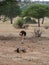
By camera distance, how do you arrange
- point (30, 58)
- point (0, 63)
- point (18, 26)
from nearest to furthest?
point (0, 63) < point (30, 58) < point (18, 26)

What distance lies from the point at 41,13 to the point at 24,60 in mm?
44021

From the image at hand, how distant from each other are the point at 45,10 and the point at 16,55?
4256 cm

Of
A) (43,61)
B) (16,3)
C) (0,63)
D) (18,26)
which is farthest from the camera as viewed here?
(18,26)

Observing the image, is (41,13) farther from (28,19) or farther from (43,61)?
(43,61)

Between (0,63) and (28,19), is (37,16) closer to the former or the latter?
(28,19)

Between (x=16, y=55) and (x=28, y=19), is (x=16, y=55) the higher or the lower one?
the higher one

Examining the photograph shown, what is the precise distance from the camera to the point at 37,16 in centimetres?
5631

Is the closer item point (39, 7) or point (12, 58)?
point (12, 58)

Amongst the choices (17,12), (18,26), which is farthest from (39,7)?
(18,26)

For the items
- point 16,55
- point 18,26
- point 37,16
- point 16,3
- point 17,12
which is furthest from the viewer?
point 17,12

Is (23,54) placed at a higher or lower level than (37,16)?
higher

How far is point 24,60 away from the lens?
13.4 meters

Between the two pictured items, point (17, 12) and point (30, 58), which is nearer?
point (30, 58)

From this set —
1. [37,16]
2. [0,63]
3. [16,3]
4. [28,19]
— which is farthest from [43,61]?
[28,19]
